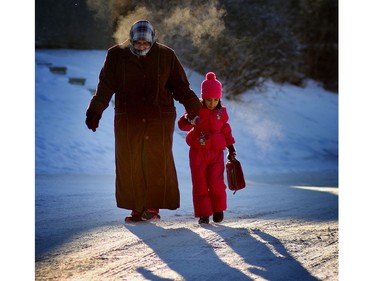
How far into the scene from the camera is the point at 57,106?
8.18 meters

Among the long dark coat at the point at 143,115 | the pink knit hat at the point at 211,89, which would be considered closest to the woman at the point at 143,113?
the long dark coat at the point at 143,115

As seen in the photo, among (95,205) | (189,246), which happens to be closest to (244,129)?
(95,205)

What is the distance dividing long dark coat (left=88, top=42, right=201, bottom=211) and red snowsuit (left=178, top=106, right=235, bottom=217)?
13 centimetres

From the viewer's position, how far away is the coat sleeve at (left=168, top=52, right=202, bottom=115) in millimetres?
5039

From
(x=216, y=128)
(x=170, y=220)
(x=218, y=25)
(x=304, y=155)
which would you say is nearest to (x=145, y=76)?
(x=216, y=128)

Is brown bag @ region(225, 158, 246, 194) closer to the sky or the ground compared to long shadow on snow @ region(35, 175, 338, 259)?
closer to the sky

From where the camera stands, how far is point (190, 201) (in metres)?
6.51

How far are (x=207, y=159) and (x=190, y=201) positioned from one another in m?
1.43

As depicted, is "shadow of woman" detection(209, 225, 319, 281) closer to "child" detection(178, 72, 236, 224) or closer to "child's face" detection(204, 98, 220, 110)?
"child" detection(178, 72, 236, 224)

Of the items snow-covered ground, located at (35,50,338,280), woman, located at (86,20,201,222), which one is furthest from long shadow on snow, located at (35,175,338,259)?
woman, located at (86,20,201,222)

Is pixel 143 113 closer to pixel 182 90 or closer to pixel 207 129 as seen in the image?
pixel 182 90

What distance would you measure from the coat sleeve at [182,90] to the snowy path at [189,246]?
2.55 feet

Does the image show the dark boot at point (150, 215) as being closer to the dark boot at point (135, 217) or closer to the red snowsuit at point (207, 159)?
the dark boot at point (135, 217)
